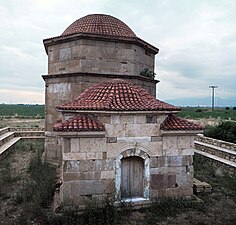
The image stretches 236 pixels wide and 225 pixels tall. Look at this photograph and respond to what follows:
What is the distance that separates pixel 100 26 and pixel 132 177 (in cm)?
752

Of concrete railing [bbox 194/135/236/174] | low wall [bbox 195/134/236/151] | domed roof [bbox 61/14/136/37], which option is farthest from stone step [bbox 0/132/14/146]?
low wall [bbox 195/134/236/151]

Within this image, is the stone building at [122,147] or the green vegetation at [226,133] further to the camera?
the green vegetation at [226,133]

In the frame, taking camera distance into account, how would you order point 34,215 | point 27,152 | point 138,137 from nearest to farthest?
point 34,215 < point 138,137 < point 27,152

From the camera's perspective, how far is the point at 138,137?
22.7 feet

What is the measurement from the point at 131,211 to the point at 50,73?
775 centimetres

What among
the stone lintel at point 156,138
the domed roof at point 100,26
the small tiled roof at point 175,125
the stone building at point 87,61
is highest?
the domed roof at point 100,26

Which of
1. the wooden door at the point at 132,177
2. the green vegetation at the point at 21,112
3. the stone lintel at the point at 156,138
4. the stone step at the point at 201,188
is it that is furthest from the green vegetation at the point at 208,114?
the green vegetation at the point at 21,112

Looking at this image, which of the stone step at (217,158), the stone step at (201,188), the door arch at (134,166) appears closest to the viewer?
the door arch at (134,166)

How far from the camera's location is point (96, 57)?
34.3 feet

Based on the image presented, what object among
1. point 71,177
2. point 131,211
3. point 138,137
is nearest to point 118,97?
point 138,137

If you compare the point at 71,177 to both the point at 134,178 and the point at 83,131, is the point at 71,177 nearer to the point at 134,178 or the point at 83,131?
the point at 83,131

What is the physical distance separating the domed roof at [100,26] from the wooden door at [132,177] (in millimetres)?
6191

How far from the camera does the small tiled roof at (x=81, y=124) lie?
6.27 meters

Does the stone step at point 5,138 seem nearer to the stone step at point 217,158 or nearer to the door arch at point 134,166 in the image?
the door arch at point 134,166
